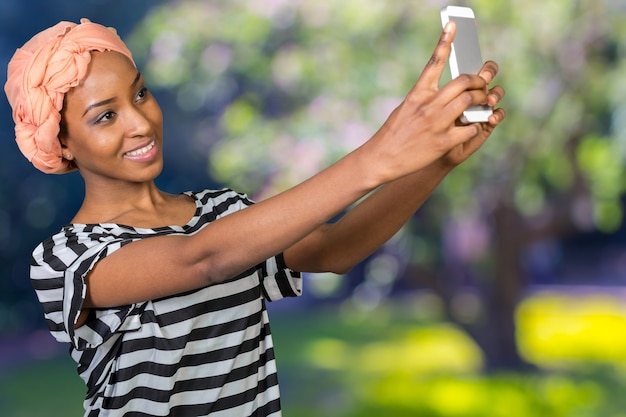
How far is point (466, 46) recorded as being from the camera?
4.42 ft

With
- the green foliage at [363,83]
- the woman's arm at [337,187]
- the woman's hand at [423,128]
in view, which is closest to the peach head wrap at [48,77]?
the woman's arm at [337,187]

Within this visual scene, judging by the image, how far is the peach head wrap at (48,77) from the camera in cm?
157

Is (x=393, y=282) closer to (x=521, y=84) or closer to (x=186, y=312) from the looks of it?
(x=521, y=84)

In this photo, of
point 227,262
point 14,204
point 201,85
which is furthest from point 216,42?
point 227,262

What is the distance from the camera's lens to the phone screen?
1.32 metres

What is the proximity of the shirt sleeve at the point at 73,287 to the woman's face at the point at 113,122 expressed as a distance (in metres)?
0.15

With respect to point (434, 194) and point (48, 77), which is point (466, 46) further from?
point (434, 194)

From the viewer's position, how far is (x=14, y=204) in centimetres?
396

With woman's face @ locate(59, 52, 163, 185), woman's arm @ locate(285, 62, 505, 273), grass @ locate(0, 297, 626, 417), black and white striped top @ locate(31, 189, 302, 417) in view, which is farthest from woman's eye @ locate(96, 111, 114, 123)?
grass @ locate(0, 297, 626, 417)

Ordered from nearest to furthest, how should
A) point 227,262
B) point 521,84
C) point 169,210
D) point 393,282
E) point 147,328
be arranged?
point 227,262 → point 147,328 → point 169,210 → point 521,84 → point 393,282

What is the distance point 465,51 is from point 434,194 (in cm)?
272

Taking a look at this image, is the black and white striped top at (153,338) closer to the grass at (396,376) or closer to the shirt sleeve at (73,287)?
the shirt sleeve at (73,287)

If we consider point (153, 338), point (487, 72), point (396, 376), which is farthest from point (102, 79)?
point (396, 376)

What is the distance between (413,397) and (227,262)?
2.80m
